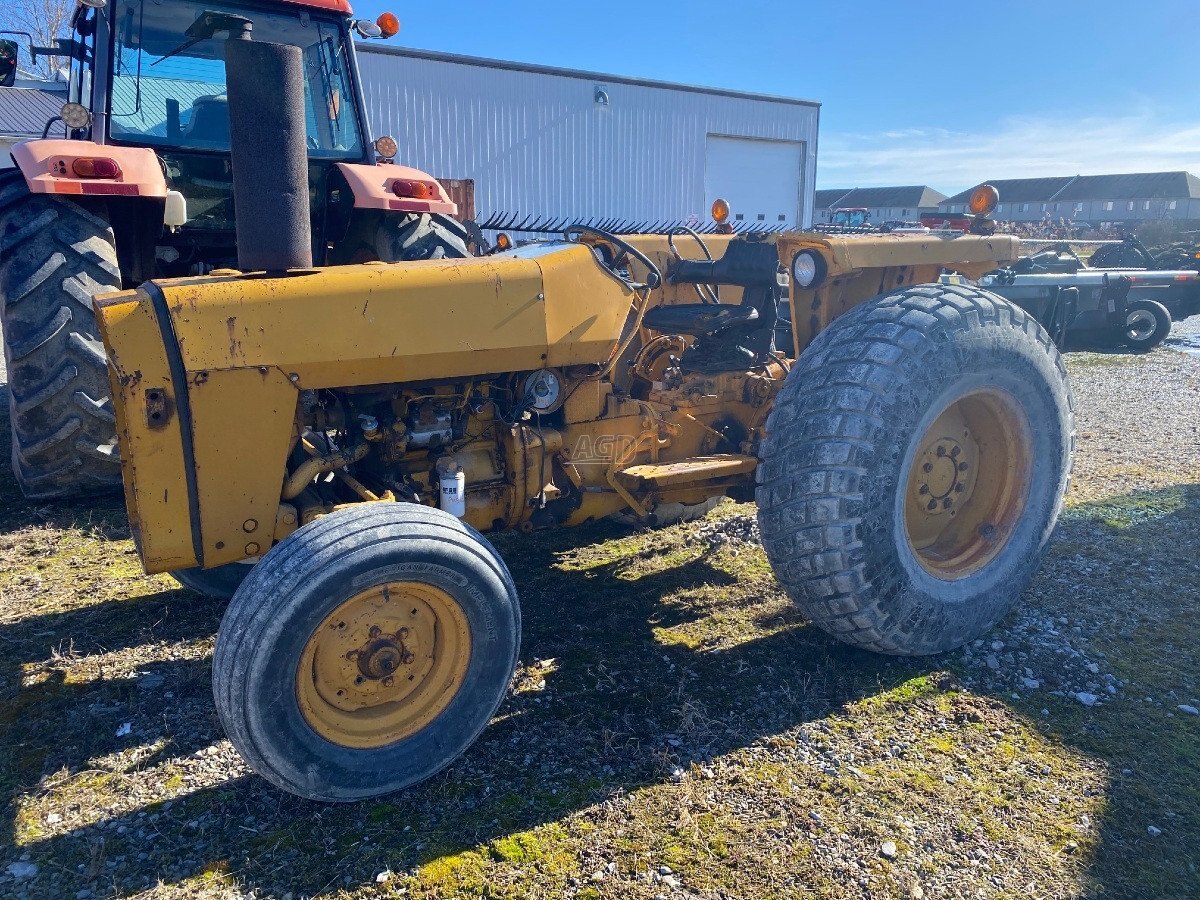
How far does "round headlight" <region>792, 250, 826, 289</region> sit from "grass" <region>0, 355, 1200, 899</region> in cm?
142

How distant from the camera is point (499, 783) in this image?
2.62 m

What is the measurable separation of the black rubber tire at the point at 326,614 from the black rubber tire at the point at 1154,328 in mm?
12527

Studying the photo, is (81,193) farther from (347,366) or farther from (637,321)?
(637,321)

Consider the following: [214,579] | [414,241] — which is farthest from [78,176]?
[214,579]

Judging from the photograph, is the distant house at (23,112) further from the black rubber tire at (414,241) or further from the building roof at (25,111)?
the black rubber tire at (414,241)

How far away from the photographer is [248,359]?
8.29 feet

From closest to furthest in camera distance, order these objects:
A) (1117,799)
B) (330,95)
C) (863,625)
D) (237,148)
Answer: (237,148) < (1117,799) < (863,625) < (330,95)

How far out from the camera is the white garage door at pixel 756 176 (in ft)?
59.5

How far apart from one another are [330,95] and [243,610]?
4.03 metres

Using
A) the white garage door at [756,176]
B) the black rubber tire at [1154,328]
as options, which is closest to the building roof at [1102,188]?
the white garage door at [756,176]

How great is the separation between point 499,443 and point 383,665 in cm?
104

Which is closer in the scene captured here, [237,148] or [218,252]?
[237,148]

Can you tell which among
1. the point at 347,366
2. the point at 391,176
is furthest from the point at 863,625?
the point at 391,176

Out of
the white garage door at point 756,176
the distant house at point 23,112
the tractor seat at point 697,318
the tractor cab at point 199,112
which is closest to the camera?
the tractor seat at point 697,318
